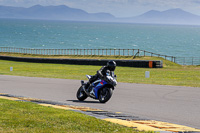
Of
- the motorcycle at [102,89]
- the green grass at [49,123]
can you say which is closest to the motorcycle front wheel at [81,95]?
the motorcycle at [102,89]

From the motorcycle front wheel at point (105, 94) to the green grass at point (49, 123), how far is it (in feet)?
9.09

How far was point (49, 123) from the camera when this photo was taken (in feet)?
28.5

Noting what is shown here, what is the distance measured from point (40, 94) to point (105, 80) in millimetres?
4703

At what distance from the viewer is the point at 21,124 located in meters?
8.48

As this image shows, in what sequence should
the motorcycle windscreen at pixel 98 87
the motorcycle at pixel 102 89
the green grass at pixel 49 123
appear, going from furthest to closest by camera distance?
the motorcycle windscreen at pixel 98 87, the motorcycle at pixel 102 89, the green grass at pixel 49 123

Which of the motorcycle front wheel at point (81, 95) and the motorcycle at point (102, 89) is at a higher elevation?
the motorcycle at point (102, 89)

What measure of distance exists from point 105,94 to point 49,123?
187 inches

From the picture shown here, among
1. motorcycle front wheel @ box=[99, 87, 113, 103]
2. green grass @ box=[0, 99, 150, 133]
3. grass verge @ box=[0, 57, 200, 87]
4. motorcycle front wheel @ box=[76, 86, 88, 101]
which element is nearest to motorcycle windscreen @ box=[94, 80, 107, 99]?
motorcycle front wheel @ box=[99, 87, 113, 103]

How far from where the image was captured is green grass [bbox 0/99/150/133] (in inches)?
315

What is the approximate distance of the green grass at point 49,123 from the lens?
8000 millimetres

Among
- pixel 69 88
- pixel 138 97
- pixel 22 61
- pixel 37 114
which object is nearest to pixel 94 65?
pixel 22 61

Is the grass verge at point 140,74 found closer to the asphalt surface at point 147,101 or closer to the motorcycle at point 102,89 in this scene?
the asphalt surface at point 147,101

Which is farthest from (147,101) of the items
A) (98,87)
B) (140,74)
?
(140,74)

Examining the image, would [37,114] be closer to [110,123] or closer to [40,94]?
[110,123]
